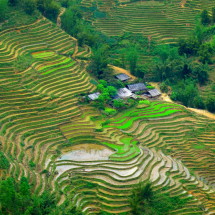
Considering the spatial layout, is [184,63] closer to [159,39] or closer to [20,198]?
[159,39]

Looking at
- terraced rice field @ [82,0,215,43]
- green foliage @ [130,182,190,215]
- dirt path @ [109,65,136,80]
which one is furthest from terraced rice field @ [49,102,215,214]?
terraced rice field @ [82,0,215,43]

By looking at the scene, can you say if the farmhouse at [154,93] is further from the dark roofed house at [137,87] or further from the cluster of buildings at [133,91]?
the dark roofed house at [137,87]

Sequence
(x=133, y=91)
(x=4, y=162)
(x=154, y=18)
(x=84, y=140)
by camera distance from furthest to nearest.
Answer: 1. (x=154, y=18)
2. (x=133, y=91)
3. (x=84, y=140)
4. (x=4, y=162)

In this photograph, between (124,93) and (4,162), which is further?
(124,93)

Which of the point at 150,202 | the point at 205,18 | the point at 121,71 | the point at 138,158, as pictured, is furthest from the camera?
the point at 205,18

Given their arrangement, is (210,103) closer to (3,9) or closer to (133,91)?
(133,91)

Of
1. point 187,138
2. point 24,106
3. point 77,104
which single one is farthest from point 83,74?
point 187,138

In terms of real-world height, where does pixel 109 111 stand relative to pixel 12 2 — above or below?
below

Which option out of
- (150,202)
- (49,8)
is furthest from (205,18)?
(150,202)
